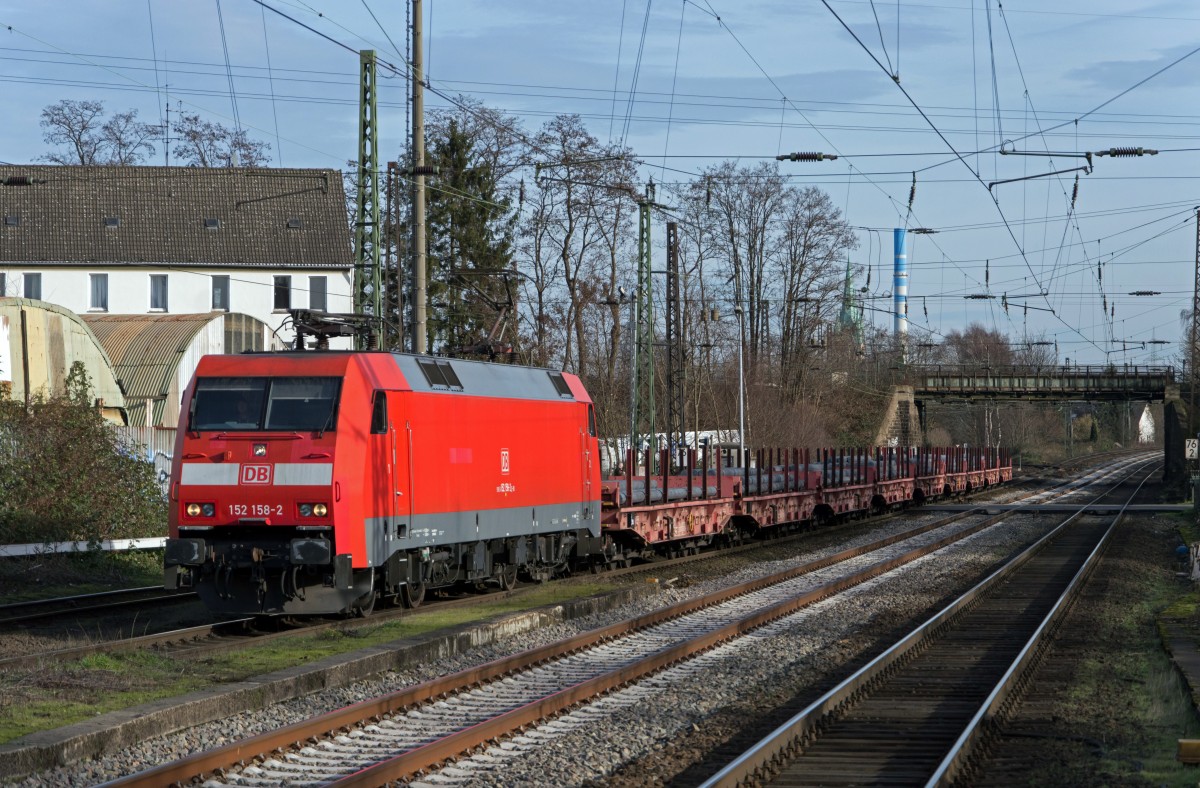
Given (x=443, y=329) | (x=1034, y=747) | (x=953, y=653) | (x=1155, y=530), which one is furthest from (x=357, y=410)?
(x=443, y=329)

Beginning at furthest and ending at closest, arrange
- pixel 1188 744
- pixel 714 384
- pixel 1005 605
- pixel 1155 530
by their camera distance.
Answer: pixel 714 384 → pixel 1155 530 → pixel 1005 605 → pixel 1188 744

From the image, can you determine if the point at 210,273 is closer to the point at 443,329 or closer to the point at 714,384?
the point at 443,329

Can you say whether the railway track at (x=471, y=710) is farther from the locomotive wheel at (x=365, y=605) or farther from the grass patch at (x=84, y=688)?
the locomotive wheel at (x=365, y=605)

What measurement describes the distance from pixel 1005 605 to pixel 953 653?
508 centimetres

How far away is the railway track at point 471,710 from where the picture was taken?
8.66m

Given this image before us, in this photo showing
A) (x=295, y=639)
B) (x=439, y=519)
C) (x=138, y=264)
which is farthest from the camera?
(x=138, y=264)

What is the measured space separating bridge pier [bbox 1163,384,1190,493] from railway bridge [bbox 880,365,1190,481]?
5051 millimetres

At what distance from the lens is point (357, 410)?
15.0 metres

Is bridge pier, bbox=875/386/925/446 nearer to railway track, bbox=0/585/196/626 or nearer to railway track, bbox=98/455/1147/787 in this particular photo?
railway track, bbox=0/585/196/626

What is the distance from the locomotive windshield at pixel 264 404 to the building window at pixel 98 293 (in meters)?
41.2

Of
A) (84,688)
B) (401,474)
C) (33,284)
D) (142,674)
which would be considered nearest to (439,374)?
(401,474)

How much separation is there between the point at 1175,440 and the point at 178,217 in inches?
2004

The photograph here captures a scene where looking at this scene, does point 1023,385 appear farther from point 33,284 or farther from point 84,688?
point 84,688

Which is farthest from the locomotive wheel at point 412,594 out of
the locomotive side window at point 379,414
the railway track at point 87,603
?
the railway track at point 87,603
